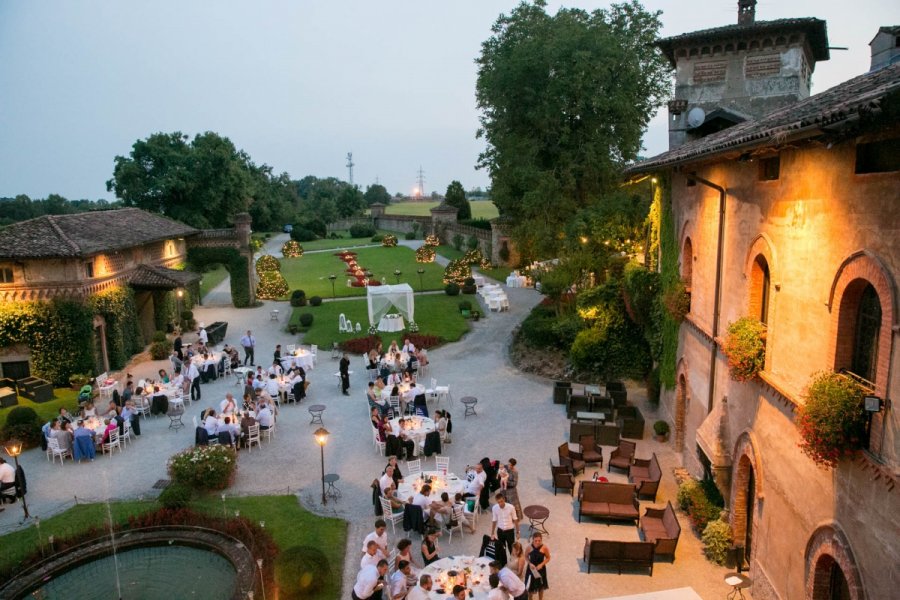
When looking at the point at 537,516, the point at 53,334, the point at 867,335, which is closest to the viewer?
the point at 867,335

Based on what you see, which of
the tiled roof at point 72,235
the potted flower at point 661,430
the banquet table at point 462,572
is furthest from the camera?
the tiled roof at point 72,235

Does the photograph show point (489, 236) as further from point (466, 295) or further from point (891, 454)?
point (891, 454)

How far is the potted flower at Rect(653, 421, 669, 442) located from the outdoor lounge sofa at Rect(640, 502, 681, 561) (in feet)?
15.5

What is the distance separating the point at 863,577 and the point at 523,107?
30.6 m

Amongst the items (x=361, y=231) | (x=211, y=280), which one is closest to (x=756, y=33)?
(x=211, y=280)

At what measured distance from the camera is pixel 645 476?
15883mm

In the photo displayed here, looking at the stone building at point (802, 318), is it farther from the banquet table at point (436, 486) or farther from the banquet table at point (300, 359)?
the banquet table at point (300, 359)

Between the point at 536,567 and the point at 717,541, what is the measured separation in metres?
3.91

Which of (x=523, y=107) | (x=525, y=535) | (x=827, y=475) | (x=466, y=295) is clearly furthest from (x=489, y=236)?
(x=827, y=475)

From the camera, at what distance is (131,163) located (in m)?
51.2

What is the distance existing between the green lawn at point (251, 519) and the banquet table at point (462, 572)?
226cm

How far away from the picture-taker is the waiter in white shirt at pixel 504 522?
500 inches

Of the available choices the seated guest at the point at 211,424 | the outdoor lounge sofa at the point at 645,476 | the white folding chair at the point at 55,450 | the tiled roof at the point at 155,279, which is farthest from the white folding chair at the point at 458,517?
the tiled roof at the point at 155,279

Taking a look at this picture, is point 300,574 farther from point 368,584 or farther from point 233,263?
point 233,263
